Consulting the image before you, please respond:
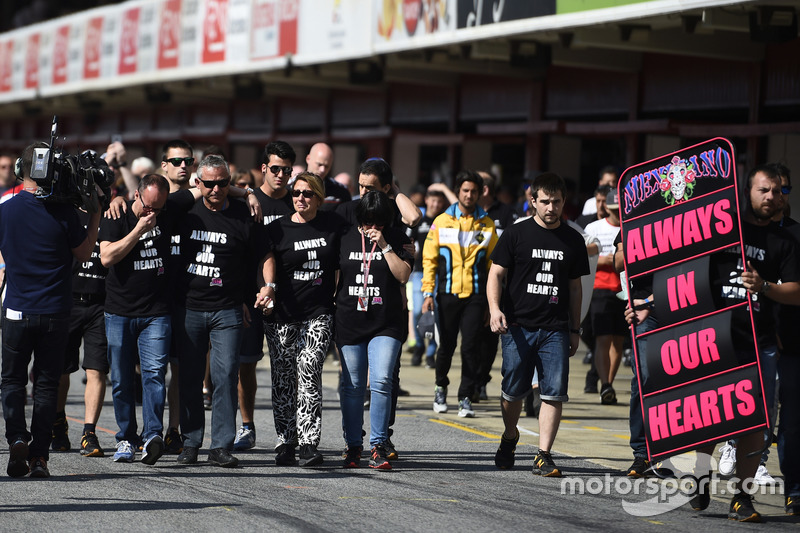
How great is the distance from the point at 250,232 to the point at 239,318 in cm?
57

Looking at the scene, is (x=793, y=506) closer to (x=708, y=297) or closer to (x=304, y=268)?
(x=708, y=297)

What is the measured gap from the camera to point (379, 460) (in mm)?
8188

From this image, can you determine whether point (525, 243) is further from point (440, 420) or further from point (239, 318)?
point (440, 420)

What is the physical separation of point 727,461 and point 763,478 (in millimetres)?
348

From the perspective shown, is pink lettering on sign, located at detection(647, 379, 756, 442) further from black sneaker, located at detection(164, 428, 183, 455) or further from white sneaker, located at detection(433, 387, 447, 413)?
white sneaker, located at detection(433, 387, 447, 413)

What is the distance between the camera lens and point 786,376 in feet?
23.5

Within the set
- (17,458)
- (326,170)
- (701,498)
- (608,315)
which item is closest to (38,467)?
(17,458)

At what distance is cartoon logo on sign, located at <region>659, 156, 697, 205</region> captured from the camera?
7.57 m

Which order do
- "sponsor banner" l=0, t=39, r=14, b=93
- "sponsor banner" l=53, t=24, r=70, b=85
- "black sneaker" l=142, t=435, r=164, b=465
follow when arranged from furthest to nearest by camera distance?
"sponsor banner" l=0, t=39, r=14, b=93 < "sponsor banner" l=53, t=24, r=70, b=85 < "black sneaker" l=142, t=435, r=164, b=465

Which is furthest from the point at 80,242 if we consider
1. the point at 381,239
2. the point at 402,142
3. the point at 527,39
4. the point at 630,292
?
the point at 402,142

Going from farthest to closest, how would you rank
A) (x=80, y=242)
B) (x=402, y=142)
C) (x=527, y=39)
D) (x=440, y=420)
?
(x=402, y=142) → (x=527, y=39) → (x=440, y=420) → (x=80, y=242)

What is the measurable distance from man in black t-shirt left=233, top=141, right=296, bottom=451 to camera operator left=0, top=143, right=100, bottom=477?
1438 mm

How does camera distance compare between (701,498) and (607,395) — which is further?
(607,395)

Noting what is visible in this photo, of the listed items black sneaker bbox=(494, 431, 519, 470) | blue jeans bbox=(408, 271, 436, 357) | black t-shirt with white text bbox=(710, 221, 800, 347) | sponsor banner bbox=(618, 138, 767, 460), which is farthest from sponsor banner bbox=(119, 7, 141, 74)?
black t-shirt with white text bbox=(710, 221, 800, 347)
